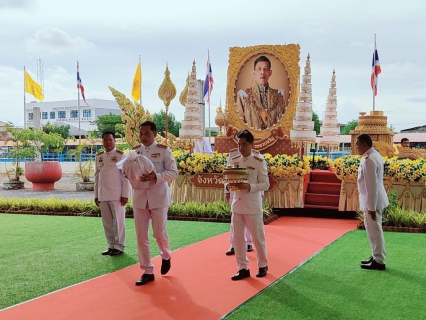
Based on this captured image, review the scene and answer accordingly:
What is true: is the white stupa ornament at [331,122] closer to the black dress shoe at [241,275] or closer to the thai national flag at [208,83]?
the thai national flag at [208,83]

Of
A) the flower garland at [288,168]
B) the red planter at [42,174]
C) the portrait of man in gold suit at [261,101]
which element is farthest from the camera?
the red planter at [42,174]

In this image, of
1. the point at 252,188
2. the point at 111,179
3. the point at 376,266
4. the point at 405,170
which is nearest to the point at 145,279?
the point at 252,188

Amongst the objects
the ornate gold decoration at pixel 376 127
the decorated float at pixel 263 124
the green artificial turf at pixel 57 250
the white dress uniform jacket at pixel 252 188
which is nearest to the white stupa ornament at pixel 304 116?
the decorated float at pixel 263 124

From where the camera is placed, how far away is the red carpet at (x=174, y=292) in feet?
12.2

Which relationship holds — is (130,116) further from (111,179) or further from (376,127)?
(111,179)

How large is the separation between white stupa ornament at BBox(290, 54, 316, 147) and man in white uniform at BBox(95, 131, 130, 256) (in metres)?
7.25

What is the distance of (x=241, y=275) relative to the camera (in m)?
4.68

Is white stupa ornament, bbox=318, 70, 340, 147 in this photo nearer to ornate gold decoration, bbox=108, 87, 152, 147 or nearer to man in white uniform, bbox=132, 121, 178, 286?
ornate gold decoration, bbox=108, 87, 152, 147

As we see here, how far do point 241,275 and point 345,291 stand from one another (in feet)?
3.29

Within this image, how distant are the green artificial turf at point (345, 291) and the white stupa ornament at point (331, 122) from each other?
10.0 meters

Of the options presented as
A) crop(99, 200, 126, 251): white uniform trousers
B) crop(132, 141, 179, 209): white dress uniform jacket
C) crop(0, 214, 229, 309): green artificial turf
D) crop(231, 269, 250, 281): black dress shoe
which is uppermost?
crop(132, 141, 179, 209): white dress uniform jacket

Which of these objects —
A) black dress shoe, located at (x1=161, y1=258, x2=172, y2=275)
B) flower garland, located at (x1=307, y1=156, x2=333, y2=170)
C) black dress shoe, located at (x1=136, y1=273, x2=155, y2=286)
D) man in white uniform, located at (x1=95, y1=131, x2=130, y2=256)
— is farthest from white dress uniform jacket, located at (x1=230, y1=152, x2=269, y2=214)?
flower garland, located at (x1=307, y1=156, x2=333, y2=170)

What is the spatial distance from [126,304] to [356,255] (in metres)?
3.02

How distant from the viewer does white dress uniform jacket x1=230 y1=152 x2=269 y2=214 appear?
15.2 feet
